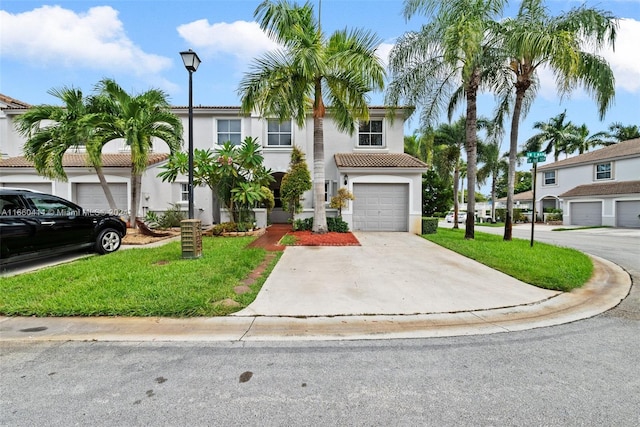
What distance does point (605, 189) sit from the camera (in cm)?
2575

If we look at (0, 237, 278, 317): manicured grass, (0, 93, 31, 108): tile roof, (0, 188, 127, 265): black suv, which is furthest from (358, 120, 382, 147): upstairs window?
(0, 93, 31, 108): tile roof

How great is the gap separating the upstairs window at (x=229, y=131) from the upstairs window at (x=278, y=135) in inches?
65.4

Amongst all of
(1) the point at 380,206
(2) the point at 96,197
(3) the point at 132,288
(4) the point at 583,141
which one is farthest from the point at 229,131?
(4) the point at 583,141

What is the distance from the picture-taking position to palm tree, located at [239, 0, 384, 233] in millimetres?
10383

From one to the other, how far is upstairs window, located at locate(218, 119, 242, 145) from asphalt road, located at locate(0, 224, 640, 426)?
46.5ft

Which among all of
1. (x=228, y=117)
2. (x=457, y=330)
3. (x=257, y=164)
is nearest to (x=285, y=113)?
(x=257, y=164)

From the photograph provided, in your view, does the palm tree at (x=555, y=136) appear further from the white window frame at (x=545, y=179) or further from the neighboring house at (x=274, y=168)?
the neighboring house at (x=274, y=168)

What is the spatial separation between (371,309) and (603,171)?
113ft

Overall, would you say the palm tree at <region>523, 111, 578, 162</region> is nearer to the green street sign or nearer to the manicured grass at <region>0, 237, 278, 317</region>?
the green street sign

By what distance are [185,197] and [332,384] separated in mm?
15301

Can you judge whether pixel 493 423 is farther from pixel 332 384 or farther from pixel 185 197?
pixel 185 197

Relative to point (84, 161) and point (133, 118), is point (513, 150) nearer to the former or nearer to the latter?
point (133, 118)

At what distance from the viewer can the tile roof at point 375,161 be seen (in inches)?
558

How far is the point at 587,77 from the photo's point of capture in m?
9.77
